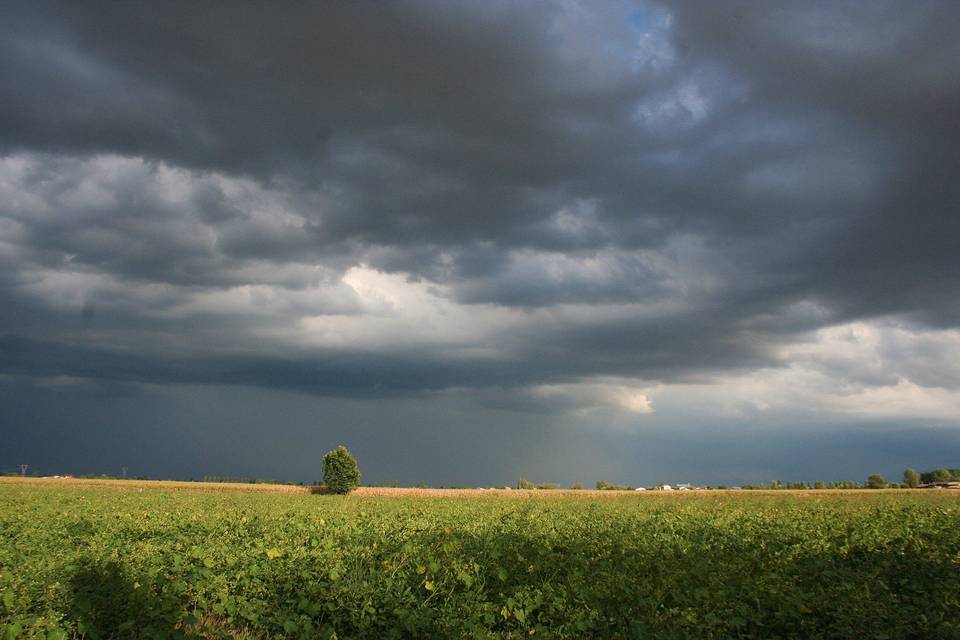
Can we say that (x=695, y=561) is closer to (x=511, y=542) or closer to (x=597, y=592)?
(x=597, y=592)

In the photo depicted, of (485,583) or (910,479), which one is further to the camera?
(910,479)

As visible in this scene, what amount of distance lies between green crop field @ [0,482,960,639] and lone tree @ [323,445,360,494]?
49005 millimetres

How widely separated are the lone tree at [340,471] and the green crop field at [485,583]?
161 ft

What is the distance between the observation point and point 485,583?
13141 mm

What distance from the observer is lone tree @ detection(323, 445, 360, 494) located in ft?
215

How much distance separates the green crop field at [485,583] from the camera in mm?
10531

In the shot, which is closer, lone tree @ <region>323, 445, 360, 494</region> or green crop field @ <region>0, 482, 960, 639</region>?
green crop field @ <region>0, 482, 960, 639</region>

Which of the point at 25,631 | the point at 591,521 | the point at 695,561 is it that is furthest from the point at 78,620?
the point at 591,521

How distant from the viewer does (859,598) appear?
11055mm

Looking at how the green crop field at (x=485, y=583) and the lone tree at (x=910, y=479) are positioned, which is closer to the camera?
the green crop field at (x=485, y=583)

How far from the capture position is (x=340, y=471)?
65.8 meters

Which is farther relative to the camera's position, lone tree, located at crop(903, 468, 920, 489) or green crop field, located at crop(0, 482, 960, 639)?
lone tree, located at crop(903, 468, 920, 489)

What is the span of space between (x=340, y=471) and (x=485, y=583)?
55834 mm

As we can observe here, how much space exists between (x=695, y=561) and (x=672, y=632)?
4.15 metres
